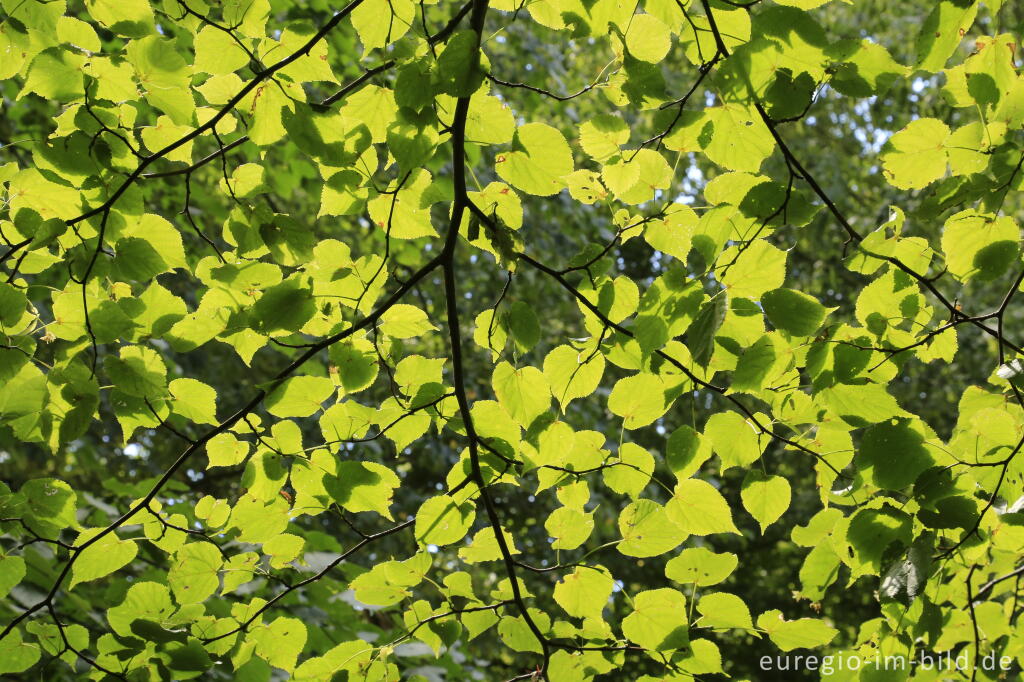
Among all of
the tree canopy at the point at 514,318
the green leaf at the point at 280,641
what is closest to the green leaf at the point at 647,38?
the tree canopy at the point at 514,318

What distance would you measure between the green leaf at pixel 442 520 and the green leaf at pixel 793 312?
54 cm

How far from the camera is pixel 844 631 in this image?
791 centimetres

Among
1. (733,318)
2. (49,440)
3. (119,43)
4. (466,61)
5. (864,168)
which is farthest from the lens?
(864,168)

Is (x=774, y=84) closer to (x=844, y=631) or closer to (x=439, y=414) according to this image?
(x=439, y=414)

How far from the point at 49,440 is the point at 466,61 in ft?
2.90

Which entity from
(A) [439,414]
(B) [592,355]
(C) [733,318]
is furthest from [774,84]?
(A) [439,414]

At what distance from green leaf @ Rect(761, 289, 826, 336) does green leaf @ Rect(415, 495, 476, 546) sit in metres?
0.54

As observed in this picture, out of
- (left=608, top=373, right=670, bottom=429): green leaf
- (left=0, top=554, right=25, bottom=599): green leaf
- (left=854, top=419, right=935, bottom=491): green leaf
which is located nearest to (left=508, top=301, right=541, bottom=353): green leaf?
(left=608, top=373, right=670, bottom=429): green leaf

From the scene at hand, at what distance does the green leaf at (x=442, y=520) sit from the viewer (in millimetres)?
1265

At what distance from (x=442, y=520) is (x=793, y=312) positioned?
2.00 ft

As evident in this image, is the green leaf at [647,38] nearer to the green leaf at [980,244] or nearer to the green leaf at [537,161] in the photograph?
the green leaf at [537,161]

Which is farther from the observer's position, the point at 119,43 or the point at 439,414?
the point at 119,43

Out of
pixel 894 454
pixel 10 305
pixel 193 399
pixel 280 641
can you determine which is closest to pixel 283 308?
pixel 193 399

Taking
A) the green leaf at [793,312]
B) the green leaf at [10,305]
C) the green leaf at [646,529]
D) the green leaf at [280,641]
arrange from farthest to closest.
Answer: the green leaf at [280,641]
the green leaf at [646,529]
the green leaf at [10,305]
the green leaf at [793,312]
